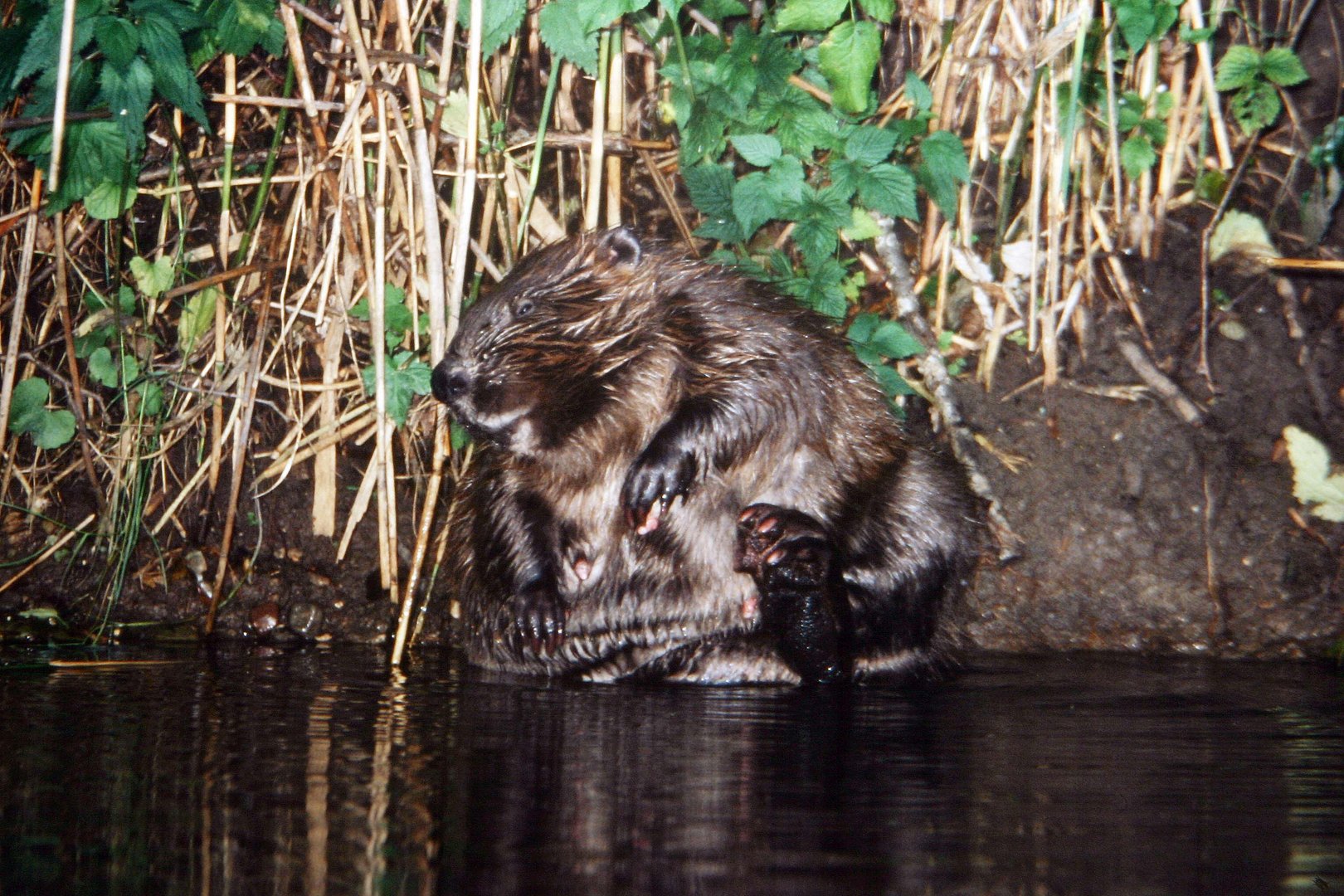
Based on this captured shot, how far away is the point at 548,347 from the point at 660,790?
1.70m

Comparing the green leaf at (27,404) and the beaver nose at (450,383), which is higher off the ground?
the green leaf at (27,404)

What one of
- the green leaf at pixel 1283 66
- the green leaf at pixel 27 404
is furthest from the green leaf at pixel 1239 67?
the green leaf at pixel 27 404

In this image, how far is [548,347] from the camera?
3281 mm

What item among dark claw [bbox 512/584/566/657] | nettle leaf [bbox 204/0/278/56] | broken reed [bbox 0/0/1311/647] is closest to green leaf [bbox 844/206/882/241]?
broken reed [bbox 0/0/1311/647]

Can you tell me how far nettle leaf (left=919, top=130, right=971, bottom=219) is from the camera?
146 inches

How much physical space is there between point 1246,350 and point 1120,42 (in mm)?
980

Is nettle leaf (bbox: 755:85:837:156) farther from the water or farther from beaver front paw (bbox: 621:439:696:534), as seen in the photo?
the water

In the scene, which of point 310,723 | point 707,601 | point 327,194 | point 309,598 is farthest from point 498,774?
point 327,194

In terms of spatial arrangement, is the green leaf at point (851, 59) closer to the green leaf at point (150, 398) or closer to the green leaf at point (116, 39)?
the green leaf at point (116, 39)

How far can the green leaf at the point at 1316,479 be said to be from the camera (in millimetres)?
3682

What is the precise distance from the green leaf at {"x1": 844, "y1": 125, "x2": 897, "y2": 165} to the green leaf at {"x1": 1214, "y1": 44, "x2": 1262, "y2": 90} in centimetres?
102

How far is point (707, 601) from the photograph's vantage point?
325cm

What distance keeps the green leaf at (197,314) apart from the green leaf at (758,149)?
5.05 feet

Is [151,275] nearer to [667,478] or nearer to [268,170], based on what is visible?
[268,170]
